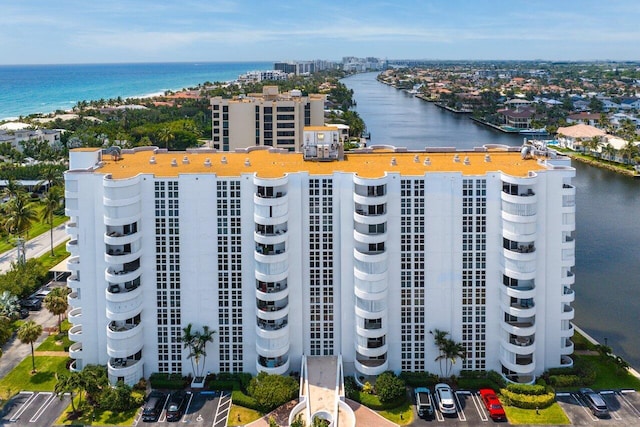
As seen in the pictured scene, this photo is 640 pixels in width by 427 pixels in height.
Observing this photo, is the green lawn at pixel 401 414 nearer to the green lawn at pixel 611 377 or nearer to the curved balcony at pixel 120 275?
the green lawn at pixel 611 377

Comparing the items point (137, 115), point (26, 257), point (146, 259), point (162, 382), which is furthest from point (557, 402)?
point (137, 115)

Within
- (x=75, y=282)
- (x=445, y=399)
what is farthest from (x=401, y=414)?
(x=75, y=282)

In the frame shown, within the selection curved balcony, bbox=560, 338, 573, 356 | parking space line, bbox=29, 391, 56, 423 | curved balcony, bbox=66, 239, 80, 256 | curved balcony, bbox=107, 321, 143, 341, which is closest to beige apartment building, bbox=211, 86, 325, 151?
curved balcony, bbox=66, 239, 80, 256

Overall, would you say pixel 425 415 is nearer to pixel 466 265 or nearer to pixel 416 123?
pixel 466 265

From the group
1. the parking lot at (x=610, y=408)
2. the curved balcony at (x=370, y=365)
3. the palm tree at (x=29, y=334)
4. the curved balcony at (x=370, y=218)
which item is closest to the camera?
the parking lot at (x=610, y=408)

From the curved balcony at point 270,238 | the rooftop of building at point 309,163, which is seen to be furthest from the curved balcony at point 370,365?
the rooftop of building at point 309,163

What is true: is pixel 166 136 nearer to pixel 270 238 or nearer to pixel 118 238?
pixel 118 238
